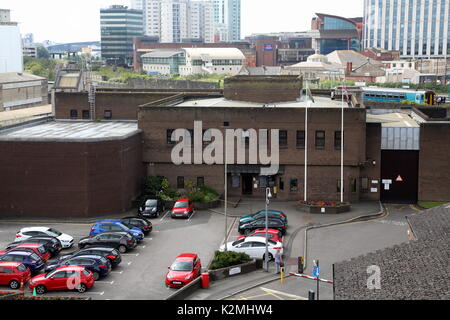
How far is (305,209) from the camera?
164 feet

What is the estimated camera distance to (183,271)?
33500 millimetres

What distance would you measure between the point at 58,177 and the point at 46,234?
6906 mm

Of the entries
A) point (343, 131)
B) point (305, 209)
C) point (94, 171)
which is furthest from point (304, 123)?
point (94, 171)

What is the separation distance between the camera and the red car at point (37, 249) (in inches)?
1449

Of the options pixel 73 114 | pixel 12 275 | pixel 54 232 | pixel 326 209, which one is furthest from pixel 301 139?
pixel 12 275

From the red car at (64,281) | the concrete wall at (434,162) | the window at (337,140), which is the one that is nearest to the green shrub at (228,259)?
the red car at (64,281)

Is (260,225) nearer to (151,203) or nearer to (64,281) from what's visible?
(151,203)

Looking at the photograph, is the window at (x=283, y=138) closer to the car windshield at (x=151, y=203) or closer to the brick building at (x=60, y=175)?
the car windshield at (x=151, y=203)

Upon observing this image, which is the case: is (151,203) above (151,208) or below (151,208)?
above

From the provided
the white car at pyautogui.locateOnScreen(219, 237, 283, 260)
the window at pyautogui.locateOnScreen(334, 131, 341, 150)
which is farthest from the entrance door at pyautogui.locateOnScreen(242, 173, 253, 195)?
the white car at pyautogui.locateOnScreen(219, 237, 283, 260)

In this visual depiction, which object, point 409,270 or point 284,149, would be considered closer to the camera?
point 409,270

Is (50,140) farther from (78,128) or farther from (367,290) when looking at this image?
(367,290)

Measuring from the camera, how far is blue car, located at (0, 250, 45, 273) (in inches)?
1384

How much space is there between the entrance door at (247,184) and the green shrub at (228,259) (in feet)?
58.5
